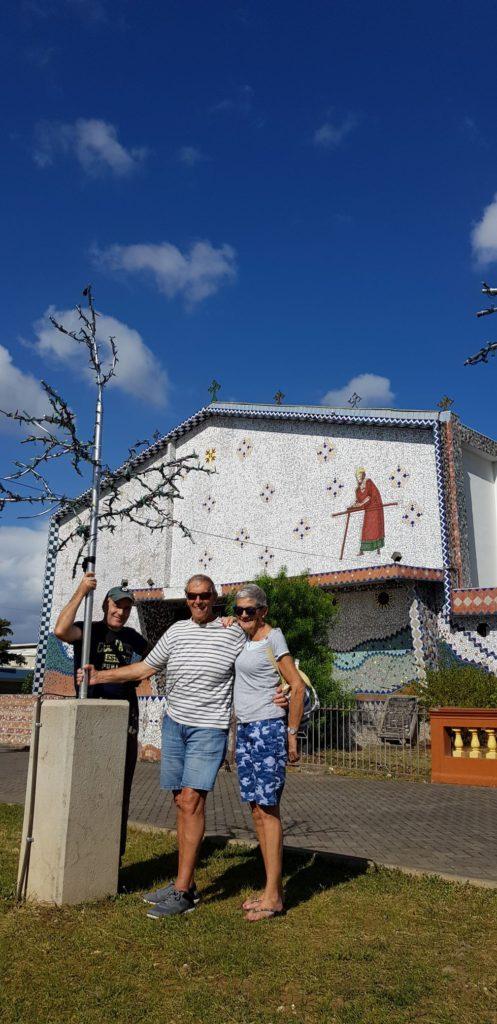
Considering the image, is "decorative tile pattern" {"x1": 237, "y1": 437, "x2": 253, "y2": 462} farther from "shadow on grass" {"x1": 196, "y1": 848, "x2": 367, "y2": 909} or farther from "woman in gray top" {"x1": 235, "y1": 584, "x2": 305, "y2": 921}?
"woman in gray top" {"x1": 235, "y1": 584, "x2": 305, "y2": 921}

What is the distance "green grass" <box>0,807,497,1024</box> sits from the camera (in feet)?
10.3

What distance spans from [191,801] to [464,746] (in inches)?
348

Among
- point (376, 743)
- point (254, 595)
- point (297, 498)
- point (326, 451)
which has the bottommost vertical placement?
point (376, 743)

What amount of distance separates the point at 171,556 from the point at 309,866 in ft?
57.9

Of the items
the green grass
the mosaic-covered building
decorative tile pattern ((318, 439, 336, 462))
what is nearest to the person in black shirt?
the green grass

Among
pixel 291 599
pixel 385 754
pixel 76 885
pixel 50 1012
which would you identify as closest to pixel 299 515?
pixel 291 599

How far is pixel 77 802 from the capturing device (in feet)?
14.7

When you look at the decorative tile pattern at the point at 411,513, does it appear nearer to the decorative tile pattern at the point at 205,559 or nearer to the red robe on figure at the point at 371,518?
the red robe on figure at the point at 371,518

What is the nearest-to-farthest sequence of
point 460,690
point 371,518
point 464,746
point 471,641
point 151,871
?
point 151,871
point 464,746
point 460,690
point 471,641
point 371,518

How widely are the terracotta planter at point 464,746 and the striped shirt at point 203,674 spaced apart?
26.3ft

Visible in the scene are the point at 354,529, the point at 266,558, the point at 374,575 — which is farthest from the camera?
the point at 266,558

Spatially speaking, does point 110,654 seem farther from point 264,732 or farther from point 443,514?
point 443,514

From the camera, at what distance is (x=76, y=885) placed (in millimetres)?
4441

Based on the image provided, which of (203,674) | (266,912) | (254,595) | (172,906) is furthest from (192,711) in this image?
(266,912)
